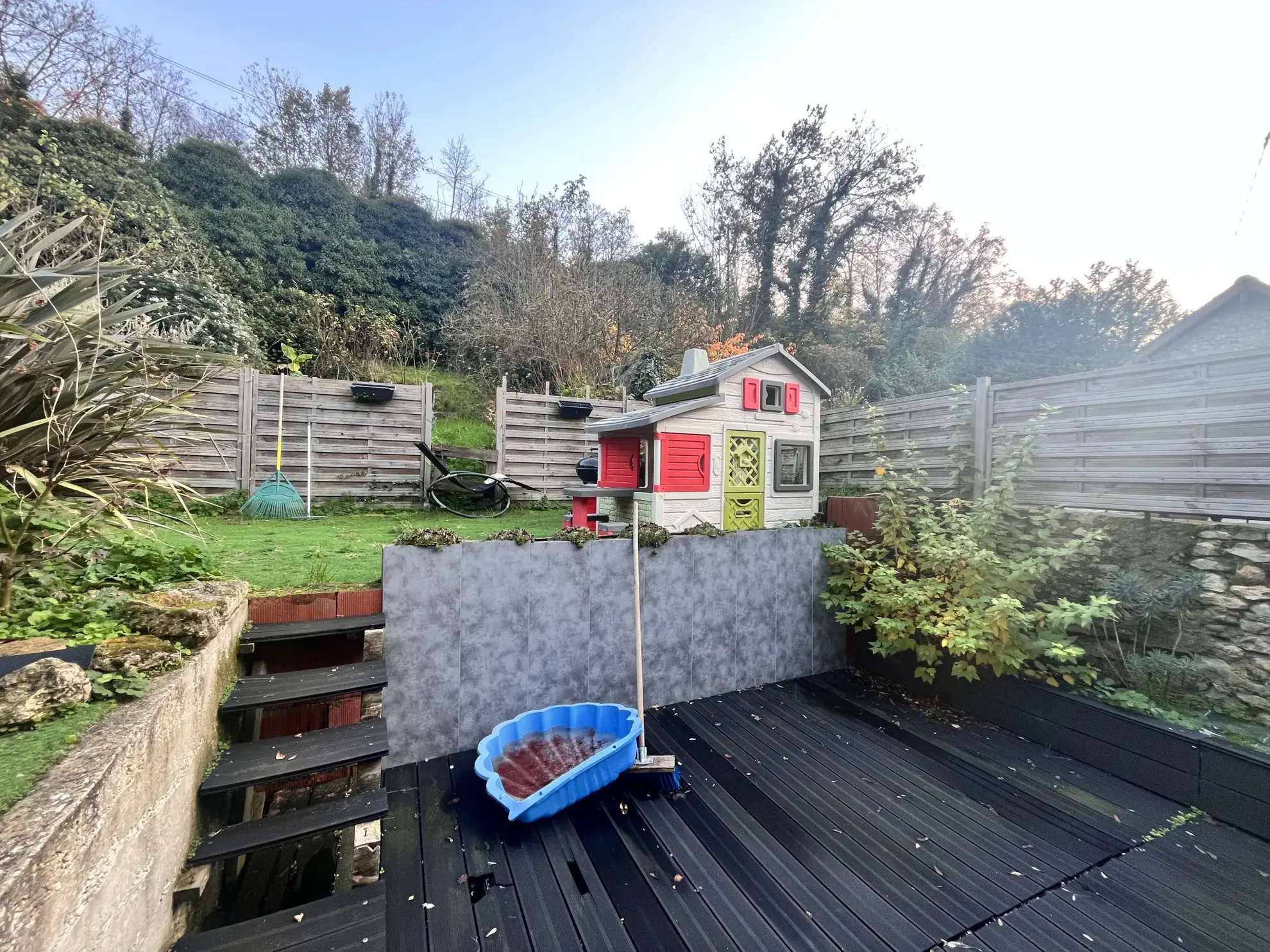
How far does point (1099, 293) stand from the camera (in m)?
11.2

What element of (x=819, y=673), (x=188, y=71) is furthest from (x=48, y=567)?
(x=188, y=71)

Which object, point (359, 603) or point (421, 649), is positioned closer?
point (359, 603)

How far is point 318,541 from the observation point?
3816 millimetres

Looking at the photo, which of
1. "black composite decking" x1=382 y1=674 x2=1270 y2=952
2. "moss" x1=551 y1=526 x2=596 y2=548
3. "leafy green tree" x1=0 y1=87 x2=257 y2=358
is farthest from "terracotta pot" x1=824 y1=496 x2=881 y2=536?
"leafy green tree" x1=0 y1=87 x2=257 y2=358

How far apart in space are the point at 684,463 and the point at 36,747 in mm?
3324

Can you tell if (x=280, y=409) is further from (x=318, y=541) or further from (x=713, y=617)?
(x=713, y=617)

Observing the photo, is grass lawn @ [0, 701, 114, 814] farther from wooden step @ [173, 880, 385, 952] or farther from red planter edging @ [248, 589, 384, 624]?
red planter edging @ [248, 589, 384, 624]

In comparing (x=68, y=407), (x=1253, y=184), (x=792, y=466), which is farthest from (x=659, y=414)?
(x=1253, y=184)

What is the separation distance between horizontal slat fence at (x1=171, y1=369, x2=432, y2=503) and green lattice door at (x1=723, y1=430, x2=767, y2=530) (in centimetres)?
419

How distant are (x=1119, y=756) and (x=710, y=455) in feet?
9.39

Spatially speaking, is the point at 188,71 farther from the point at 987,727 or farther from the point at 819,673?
the point at 987,727

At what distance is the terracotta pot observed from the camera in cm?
399

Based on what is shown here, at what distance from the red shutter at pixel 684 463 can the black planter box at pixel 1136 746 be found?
221 centimetres

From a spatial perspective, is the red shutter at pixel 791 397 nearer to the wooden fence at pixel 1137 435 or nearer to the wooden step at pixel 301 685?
the wooden fence at pixel 1137 435
